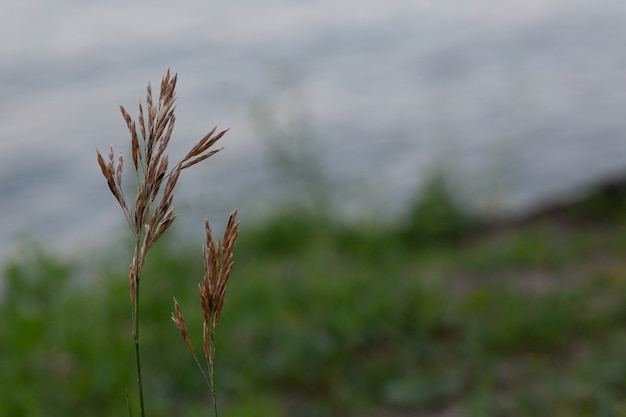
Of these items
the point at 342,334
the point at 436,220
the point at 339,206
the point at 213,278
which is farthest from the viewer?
the point at 339,206

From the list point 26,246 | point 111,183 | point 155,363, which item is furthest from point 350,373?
point 111,183

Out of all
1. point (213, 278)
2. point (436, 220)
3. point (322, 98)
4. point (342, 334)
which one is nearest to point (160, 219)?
point (213, 278)

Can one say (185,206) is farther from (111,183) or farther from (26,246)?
(111,183)

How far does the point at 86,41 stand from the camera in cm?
976

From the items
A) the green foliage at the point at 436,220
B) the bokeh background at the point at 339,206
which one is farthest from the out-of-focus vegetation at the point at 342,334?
the green foliage at the point at 436,220

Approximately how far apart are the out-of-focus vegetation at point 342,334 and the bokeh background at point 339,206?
1 cm

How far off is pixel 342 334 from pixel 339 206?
7.88ft

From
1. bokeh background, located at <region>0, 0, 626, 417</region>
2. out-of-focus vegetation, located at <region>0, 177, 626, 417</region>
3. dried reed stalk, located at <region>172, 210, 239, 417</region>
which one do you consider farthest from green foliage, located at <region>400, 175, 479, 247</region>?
dried reed stalk, located at <region>172, 210, 239, 417</region>

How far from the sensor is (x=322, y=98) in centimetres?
915

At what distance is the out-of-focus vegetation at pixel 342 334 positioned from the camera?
143 inches

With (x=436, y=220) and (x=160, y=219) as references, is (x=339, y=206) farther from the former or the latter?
(x=160, y=219)

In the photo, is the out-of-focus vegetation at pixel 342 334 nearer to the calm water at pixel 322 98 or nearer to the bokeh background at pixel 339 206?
the bokeh background at pixel 339 206

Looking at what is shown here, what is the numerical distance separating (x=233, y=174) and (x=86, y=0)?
383 centimetres

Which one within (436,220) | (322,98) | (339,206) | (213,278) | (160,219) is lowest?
(213,278)
